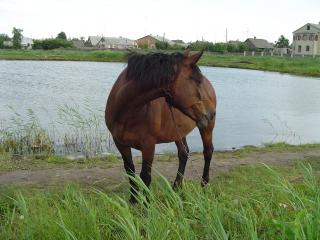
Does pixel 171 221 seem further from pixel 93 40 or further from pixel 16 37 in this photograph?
pixel 93 40

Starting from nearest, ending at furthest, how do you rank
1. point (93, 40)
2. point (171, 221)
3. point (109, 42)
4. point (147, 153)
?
1. point (171, 221)
2. point (147, 153)
3. point (109, 42)
4. point (93, 40)

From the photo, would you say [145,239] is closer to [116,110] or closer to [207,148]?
[116,110]

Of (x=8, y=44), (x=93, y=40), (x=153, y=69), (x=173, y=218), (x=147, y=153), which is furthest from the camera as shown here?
(x=93, y=40)

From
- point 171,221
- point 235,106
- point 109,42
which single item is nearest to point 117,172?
point 171,221

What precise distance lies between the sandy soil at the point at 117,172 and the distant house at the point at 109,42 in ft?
337

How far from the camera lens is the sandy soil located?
6.90 m

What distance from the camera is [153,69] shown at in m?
4.47

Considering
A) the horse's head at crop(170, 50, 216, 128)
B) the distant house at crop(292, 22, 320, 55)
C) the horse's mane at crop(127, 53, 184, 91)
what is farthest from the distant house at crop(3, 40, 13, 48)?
the horse's head at crop(170, 50, 216, 128)

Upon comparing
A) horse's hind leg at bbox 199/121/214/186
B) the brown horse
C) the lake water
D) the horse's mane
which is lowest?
the lake water

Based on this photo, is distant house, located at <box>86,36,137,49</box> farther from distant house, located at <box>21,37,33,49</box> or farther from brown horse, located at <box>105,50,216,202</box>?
brown horse, located at <box>105,50,216,202</box>

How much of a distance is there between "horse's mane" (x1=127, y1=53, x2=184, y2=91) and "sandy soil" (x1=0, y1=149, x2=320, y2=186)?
6.17 ft

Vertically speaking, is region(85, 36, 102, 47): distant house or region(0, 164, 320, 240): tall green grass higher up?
region(85, 36, 102, 47): distant house

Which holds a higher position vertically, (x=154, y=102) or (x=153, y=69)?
(x=153, y=69)

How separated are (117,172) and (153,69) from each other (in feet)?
11.5
